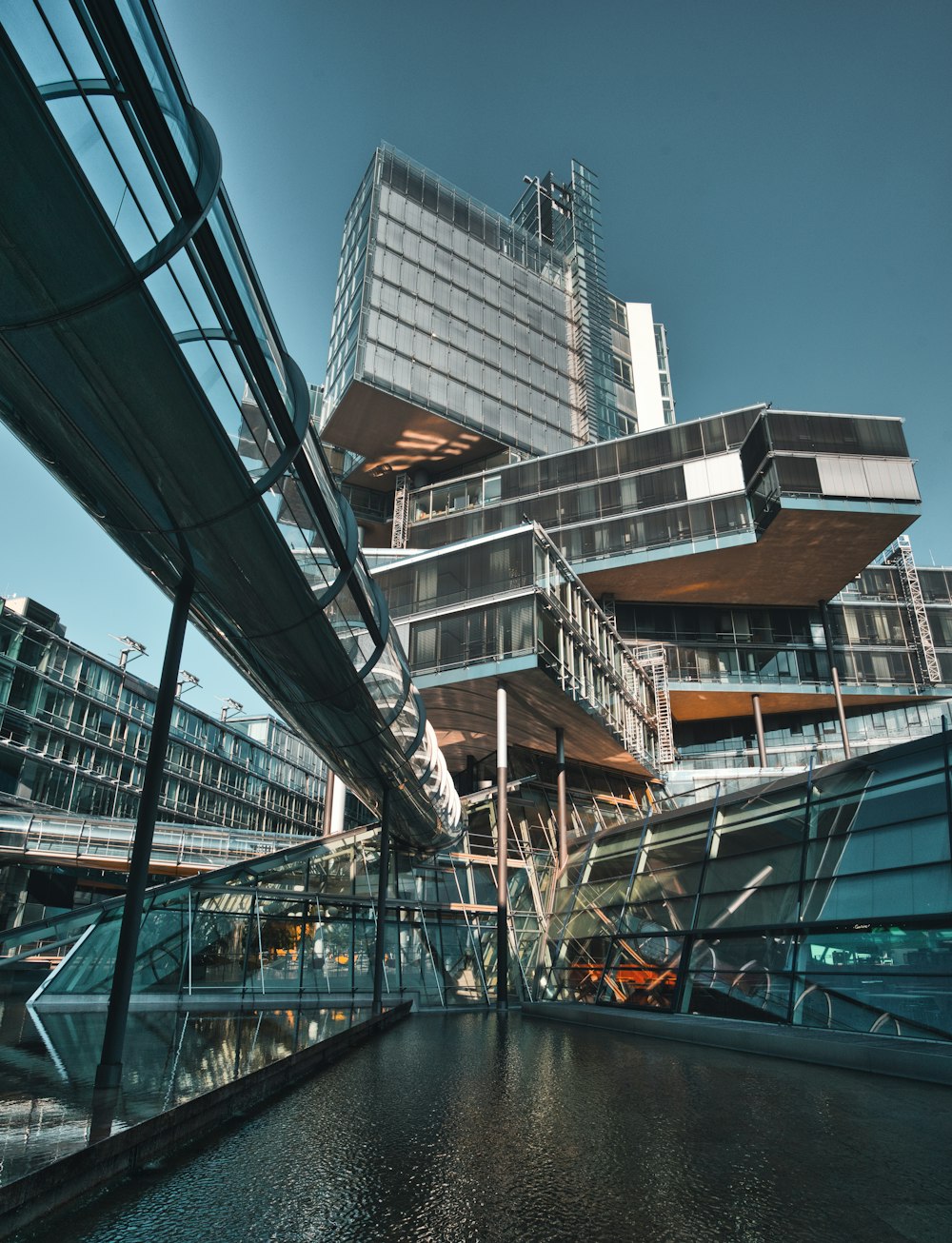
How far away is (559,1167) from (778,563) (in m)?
45.5

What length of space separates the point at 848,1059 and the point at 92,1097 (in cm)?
905

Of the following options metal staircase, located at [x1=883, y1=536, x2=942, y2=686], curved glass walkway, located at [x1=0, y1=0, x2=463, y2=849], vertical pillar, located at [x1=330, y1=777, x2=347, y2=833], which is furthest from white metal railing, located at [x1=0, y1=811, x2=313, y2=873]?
metal staircase, located at [x1=883, y1=536, x2=942, y2=686]

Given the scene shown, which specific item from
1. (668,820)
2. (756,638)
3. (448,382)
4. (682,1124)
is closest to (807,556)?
(756,638)

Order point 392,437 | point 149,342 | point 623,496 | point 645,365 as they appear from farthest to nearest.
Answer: point 645,365 → point 392,437 → point 623,496 → point 149,342

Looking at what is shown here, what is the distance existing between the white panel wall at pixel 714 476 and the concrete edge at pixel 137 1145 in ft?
136

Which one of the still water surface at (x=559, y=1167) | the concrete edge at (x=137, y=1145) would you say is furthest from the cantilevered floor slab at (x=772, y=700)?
the concrete edge at (x=137, y=1145)

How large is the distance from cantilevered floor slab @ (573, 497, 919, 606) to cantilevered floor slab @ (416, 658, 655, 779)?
12617 mm

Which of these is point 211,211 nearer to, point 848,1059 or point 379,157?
point 848,1059

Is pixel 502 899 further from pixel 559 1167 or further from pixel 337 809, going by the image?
pixel 559 1167

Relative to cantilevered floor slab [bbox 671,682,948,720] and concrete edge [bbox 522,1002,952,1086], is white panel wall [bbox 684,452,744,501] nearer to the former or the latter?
cantilevered floor slab [bbox 671,682,948,720]

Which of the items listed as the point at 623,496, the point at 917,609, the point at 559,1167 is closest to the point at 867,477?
the point at 623,496

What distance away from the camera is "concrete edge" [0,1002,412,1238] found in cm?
400

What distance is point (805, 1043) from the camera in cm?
1119

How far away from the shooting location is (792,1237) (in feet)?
13.6
